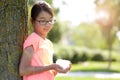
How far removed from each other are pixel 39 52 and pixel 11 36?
293 mm

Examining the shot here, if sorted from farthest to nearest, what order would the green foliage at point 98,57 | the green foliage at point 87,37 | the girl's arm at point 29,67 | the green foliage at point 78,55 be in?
the green foliage at point 87,37, the green foliage at point 98,57, the green foliage at point 78,55, the girl's arm at point 29,67

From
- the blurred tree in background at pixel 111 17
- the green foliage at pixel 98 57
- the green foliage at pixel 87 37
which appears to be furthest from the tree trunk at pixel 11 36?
the green foliage at pixel 87 37

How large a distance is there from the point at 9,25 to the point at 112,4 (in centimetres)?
1715

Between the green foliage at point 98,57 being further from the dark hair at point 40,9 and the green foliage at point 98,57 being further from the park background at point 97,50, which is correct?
the dark hair at point 40,9

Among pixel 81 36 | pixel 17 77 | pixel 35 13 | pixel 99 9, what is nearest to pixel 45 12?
pixel 35 13

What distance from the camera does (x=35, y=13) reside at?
3188mm

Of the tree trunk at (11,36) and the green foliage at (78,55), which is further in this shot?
the green foliage at (78,55)

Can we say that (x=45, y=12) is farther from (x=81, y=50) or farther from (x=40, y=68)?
(x=81, y=50)

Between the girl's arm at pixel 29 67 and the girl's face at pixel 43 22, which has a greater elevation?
the girl's face at pixel 43 22

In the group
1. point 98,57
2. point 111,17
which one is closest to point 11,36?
point 111,17

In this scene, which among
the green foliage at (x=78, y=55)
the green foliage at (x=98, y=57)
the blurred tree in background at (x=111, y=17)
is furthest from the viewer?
the green foliage at (x=98, y=57)

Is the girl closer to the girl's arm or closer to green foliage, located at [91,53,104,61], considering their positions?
the girl's arm

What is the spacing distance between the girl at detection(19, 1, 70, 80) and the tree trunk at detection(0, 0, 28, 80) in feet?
0.43

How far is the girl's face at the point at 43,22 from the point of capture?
314cm
